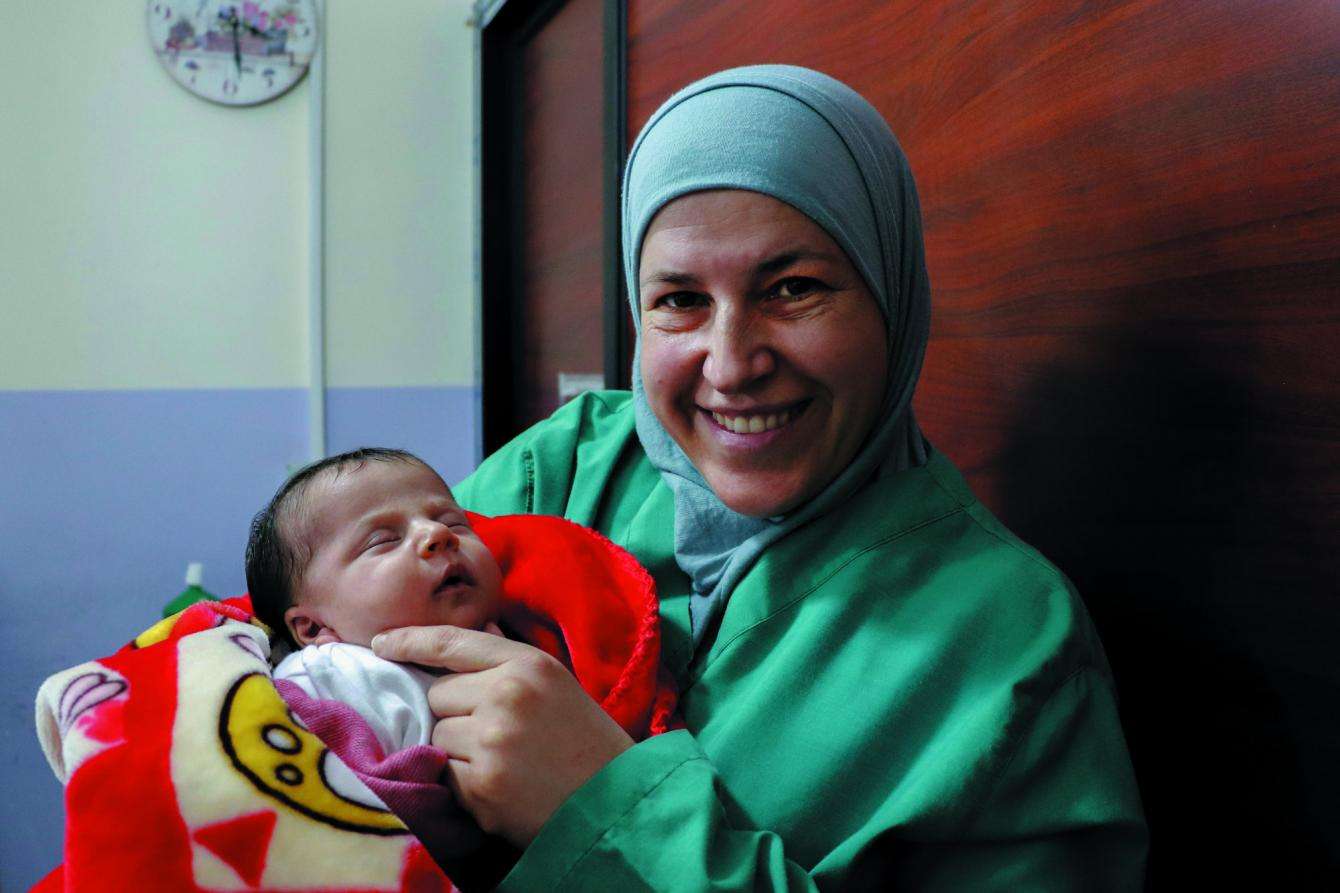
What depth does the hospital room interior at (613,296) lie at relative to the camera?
942mm

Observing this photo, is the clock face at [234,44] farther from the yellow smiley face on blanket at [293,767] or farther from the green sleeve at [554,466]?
the yellow smiley face on blanket at [293,767]

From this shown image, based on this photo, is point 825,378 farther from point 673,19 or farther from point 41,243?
point 41,243

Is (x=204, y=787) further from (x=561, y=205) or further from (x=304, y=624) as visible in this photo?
(x=561, y=205)

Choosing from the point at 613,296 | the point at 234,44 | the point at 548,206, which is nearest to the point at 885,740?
the point at 613,296

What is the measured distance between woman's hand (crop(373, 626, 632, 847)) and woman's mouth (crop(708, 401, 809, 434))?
0.32 metres

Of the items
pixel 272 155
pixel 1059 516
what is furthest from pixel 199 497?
pixel 1059 516

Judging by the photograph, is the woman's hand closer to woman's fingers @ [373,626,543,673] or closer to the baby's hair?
woman's fingers @ [373,626,543,673]

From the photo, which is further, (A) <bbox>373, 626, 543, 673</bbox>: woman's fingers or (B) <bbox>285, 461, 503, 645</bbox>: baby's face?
(B) <bbox>285, 461, 503, 645</bbox>: baby's face

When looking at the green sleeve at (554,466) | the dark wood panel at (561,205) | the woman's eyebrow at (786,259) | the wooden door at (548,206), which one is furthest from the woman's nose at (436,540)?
the dark wood panel at (561,205)

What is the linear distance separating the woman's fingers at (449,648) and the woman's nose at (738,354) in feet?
1.12

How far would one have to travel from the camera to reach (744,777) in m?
0.97

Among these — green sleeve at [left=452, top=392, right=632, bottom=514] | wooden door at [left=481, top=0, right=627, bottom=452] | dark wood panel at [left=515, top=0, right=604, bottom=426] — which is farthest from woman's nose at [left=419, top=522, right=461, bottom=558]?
dark wood panel at [left=515, top=0, right=604, bottom=426]

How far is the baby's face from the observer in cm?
109

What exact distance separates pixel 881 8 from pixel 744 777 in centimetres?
114
